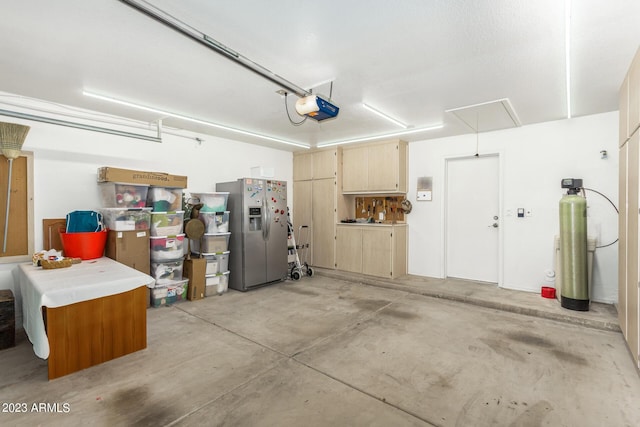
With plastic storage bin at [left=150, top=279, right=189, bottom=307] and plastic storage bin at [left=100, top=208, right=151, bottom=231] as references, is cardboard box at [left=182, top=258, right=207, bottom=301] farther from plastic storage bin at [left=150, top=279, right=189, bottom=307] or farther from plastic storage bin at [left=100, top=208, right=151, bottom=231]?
plastic storage bin at [left=100, top=208, right=151, bottom=231]

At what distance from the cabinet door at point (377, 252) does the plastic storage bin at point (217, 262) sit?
2.65 meters

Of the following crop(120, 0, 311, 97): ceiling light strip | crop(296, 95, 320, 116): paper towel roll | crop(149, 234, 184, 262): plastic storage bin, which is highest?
crop(120, 0, 311, 97): ceiling light strip

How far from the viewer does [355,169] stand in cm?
636

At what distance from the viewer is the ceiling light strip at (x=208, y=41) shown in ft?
6.19

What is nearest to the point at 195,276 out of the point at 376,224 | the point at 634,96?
the point at 376,224

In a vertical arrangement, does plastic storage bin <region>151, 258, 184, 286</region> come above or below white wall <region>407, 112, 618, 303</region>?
below

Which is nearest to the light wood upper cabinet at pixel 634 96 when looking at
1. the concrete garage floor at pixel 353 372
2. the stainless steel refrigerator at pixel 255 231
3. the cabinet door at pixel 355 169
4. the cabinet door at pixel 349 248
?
the concrete garage floor at pixel 353 372

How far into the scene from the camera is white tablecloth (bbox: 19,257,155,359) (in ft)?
8.27

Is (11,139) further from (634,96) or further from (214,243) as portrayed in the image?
(634,96)

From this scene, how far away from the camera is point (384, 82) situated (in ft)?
10.9

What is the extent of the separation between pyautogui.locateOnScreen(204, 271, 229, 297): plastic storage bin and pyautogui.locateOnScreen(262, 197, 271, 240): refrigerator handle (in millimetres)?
931

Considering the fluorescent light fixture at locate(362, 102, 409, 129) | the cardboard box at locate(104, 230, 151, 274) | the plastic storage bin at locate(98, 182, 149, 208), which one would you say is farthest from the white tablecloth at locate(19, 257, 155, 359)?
the fluorescent light fixture at locate(362, 102, 409, 129)

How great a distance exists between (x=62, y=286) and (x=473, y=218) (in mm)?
5854

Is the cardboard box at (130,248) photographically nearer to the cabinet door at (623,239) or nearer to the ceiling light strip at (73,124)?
the ceiling light strip at (73,124)
